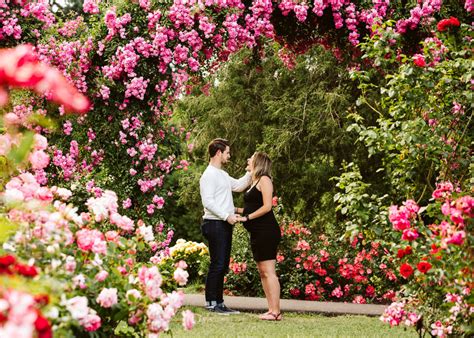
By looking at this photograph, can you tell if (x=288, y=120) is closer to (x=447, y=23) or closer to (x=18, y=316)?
(x=447, y=23)

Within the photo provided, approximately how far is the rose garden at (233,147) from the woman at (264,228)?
0.82m

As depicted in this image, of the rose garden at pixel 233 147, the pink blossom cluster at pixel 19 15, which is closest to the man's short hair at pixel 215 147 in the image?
the rose garden at pixel 233 147

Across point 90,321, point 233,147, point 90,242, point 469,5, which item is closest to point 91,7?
point 469,5

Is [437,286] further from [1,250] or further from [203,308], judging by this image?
[203,308]

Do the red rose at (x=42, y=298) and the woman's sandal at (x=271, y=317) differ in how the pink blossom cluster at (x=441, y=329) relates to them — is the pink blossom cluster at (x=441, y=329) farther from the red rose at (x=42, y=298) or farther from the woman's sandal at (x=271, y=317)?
the red rose at (x=42, y=298)

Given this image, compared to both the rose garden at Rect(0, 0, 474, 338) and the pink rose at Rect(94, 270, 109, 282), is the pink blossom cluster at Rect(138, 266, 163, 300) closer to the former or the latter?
the rose garden at Rect(0, 0, 474, 338)

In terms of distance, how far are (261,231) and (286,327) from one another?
92 centimetres

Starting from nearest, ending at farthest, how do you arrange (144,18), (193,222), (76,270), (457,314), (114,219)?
(76,270), (114,219), (457,314), (144,18), (193,222)

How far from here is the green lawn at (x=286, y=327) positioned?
614 cm

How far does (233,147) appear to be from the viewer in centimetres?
1437

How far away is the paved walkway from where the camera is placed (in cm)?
817

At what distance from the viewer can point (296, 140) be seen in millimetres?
13250

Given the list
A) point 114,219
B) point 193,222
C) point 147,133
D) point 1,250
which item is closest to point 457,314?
point 114,219

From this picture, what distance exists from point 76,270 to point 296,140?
10.1m
